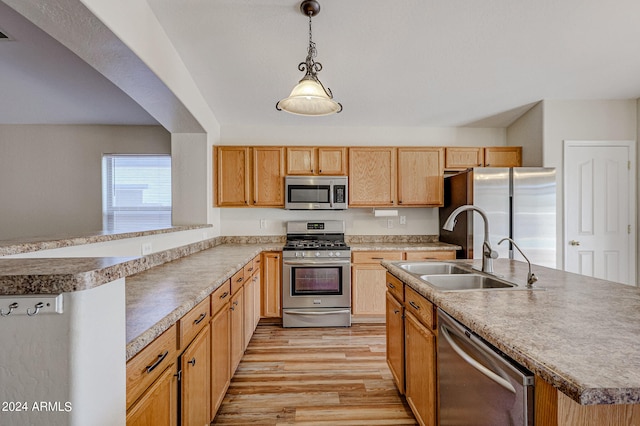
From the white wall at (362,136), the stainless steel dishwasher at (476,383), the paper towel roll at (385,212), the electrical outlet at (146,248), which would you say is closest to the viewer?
the stainless steel dishwasher at (476,383)

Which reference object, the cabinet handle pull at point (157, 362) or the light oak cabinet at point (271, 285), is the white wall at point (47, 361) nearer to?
the cabinet handle pull at point (157, 362)

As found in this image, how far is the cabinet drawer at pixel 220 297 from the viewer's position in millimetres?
1694

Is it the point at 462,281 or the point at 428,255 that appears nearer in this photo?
the point at 462,281

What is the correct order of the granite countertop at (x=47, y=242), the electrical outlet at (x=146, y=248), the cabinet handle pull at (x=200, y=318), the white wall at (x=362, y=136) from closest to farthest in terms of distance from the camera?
the granite countertop at (x=47, y=242)
the cabinet handle pull at (x=200, y=318)
the electrical outlet at (x=146, y=248)
the white wall at (x=362, y=136)

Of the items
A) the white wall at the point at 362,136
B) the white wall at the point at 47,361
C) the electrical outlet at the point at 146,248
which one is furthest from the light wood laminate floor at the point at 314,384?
the white wall at the point at 362,136

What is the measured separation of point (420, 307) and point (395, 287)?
0.46m

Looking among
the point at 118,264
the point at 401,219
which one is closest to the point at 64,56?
the point at 118,264

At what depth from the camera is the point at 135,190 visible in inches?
159

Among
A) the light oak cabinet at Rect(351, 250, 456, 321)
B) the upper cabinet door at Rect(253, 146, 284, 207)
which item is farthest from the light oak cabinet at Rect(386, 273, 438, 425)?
the upper cabinet door at Rect(253, 146, 284, 207)

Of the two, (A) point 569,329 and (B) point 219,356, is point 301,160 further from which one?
(A) point 569,329

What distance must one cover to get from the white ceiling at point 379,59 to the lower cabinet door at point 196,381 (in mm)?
2160

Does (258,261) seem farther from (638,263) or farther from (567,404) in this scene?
(638,263)

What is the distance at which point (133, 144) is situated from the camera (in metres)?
3.97

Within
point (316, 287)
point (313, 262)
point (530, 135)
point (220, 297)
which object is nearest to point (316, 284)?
point (316, 287)
